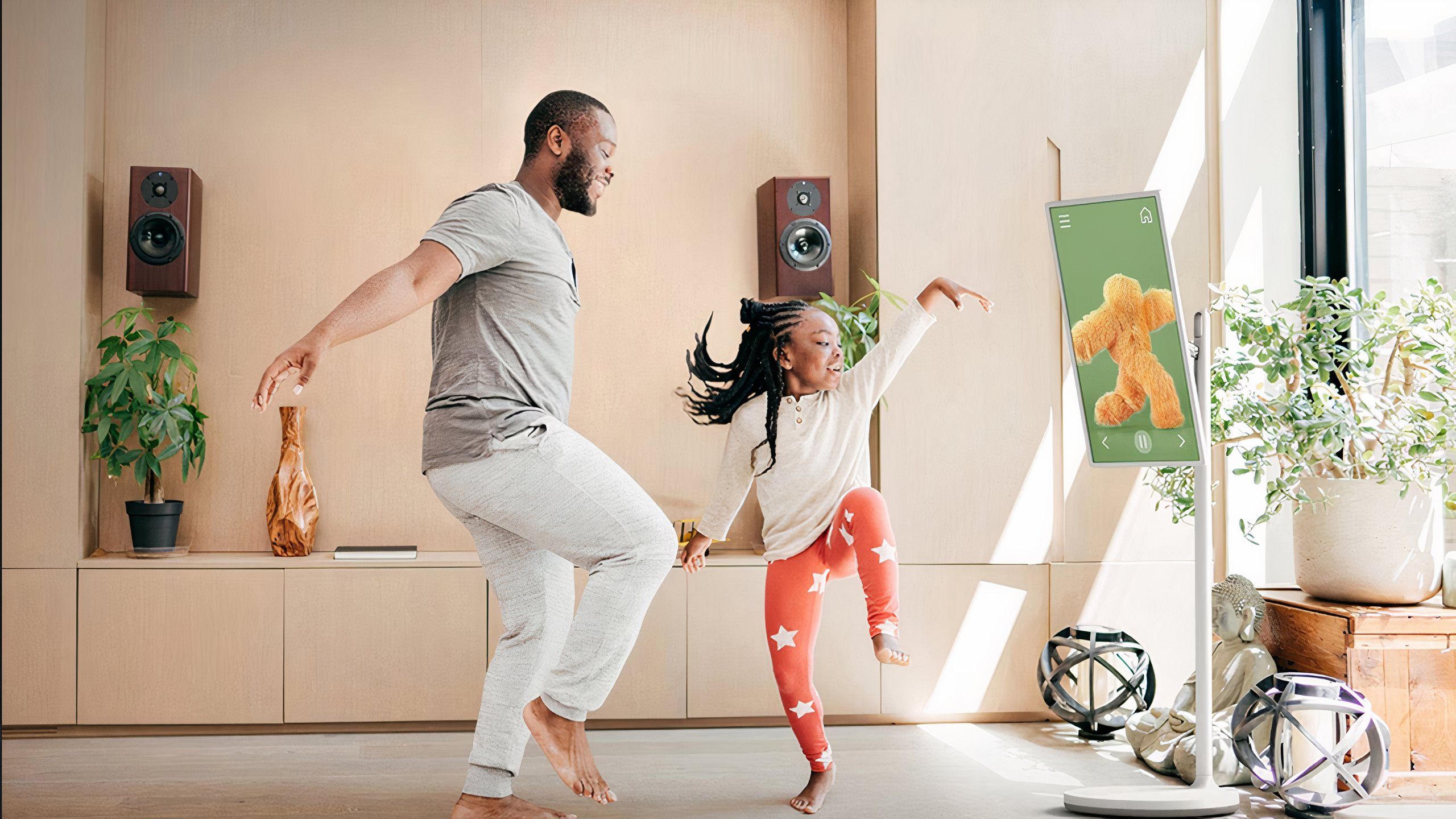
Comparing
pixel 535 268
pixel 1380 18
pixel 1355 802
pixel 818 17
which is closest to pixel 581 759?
pixel 535 268

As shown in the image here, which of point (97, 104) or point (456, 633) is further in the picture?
point (97, 104)

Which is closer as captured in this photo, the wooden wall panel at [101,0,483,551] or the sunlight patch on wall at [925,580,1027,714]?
the sunlight patch on wall at [925,580,1027,714]

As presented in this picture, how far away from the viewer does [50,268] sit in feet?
11.8

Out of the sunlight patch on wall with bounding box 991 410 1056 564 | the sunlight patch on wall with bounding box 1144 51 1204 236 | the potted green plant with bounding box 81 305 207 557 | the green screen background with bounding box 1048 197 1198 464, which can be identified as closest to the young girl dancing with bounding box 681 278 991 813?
the green screen background with bounding box 1048 197 1198 464

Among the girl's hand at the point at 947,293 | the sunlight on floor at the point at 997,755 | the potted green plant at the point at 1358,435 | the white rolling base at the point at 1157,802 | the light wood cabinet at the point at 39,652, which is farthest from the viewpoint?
the light wood cabinet at the point at 39,652

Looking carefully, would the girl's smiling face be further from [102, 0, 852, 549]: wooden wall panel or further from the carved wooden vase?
the carved wooden vase

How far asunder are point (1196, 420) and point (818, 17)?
8.02 feet

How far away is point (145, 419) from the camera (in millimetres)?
3506

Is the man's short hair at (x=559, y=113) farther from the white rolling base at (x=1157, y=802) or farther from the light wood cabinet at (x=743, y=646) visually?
the white rolling base at (x=1157, y=802)

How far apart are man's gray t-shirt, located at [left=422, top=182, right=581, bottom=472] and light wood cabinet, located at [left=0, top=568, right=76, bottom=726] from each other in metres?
1.98

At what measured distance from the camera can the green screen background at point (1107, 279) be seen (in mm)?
2545

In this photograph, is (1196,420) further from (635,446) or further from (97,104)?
(97,104)

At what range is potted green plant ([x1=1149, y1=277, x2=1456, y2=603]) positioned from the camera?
277 centimetres

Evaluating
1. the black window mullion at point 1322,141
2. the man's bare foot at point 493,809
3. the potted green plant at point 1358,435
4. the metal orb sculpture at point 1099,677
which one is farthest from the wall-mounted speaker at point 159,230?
the black window mullion at point 1322,141
